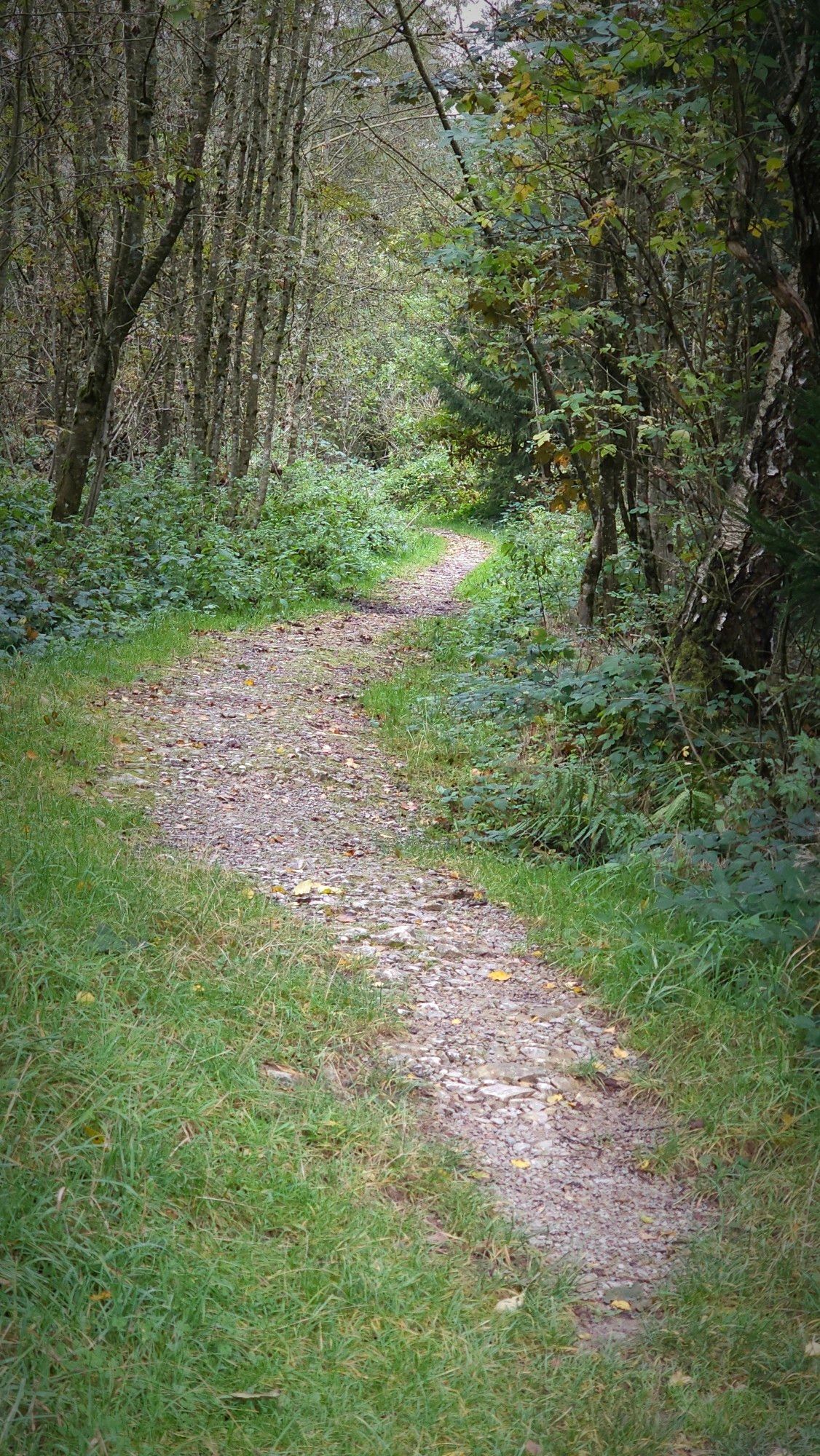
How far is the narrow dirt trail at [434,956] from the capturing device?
350 cm

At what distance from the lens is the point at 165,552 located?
1291cm

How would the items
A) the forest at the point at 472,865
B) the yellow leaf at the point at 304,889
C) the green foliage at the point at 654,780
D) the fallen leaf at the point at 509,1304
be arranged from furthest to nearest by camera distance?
1. the yellow leaf at the point at 304,889
2. the green foliage at the point at 654,780
3. the fallen leaf at the point at 509,1304
4. the forest at the point at 472,865

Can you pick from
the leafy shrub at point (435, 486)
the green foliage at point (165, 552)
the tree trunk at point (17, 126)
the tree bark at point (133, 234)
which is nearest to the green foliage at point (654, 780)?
the green foliage at point (165, 552)

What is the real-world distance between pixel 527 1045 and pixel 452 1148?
0.79m

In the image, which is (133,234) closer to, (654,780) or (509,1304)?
(654,780)

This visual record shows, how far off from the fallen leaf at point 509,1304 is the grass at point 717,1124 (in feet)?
1.07

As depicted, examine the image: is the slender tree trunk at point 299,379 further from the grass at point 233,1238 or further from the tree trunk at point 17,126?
the grass at point 233,1238

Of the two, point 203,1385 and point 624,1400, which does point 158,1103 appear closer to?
point 203,1385

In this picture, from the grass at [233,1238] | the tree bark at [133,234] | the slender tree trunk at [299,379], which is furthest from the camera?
the slender tree trunk at [299,379]

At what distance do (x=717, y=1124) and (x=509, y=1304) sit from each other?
45.3 inches

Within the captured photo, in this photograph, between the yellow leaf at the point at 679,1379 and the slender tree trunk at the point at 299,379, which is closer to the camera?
the yellow leaf at the point at 679,1379

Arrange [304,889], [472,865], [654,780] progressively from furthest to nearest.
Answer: [654,780] < [472,865] < [304,889]

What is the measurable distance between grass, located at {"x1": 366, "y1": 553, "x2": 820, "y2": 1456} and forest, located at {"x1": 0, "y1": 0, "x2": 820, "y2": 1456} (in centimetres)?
2

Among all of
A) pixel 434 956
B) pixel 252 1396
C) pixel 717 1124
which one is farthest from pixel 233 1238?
pixel 434 956
